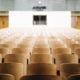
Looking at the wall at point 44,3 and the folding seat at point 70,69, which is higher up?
the wall at point 44,3

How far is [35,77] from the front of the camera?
7.30ft

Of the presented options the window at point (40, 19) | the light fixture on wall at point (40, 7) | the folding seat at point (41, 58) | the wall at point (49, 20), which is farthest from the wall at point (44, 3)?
the folding seat at point (41, 58)

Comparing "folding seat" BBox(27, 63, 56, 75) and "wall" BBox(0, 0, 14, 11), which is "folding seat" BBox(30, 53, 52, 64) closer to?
"folding seat" BBox(27, 63, 56, 75)

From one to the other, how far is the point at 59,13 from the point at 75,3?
2.33 m

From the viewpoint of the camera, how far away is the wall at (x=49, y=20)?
2236 centimetres

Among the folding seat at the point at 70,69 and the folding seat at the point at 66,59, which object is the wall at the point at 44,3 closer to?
the folding seat at the point at 66,59

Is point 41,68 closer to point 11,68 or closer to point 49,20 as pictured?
point 11,68

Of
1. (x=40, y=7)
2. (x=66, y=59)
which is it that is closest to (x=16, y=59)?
(x=66, y=59)

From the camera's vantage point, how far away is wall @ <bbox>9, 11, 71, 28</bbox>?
880 inches

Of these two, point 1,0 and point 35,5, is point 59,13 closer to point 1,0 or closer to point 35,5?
point 35,5

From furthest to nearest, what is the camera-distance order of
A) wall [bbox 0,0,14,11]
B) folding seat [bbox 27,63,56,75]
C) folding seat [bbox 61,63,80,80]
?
1. wall [bbox 0,0,14,11]
2. folding seat [bbox 27,63,56,75]
3. folding seat [bbox 61,63,80,80]

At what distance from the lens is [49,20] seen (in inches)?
894

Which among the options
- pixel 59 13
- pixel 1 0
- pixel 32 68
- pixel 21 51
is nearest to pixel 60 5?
pixel 59 13

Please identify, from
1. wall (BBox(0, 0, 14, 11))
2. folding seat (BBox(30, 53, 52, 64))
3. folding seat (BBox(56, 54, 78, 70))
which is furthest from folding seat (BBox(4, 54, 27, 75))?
wall (BBox(0, 0, 14, 11))
